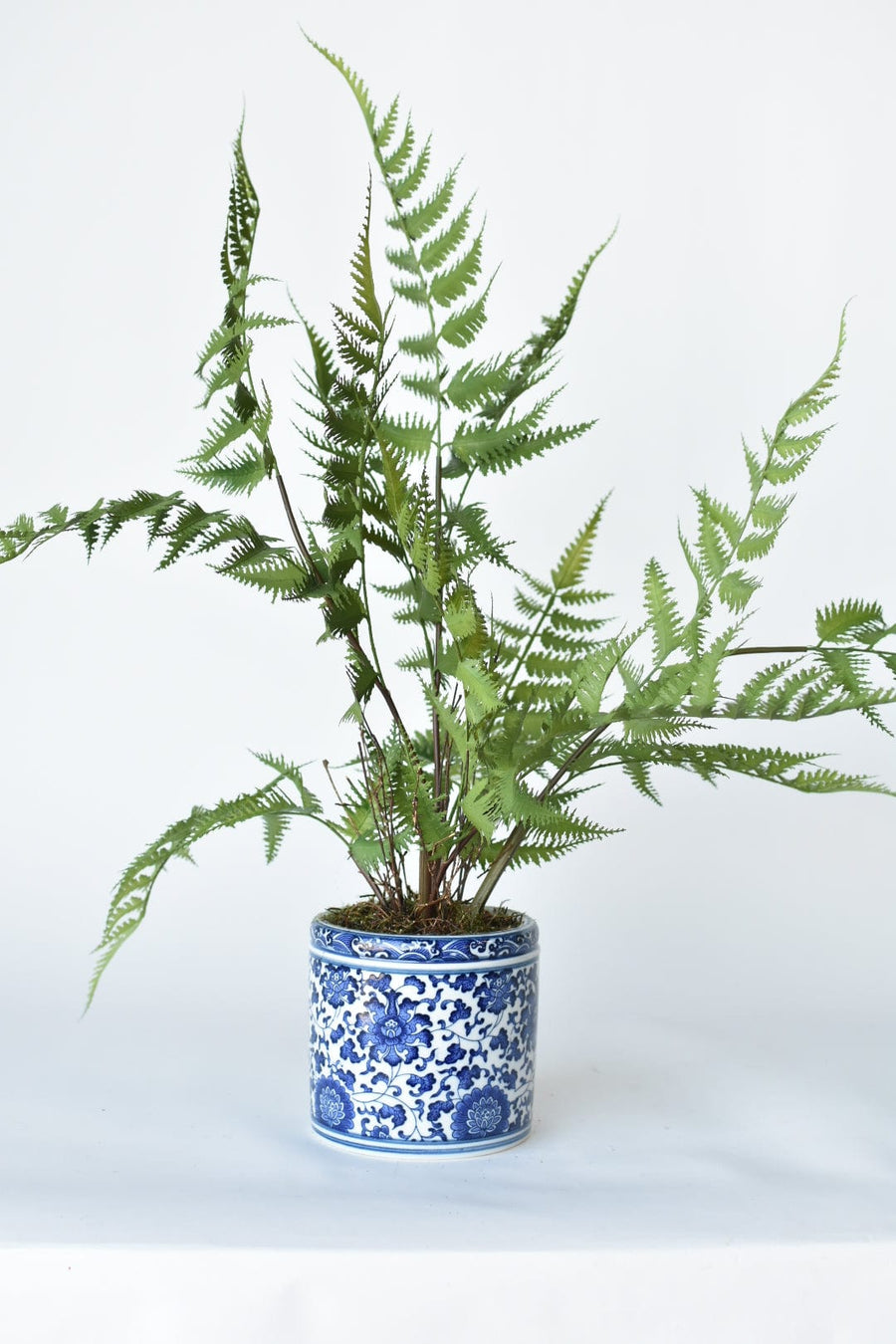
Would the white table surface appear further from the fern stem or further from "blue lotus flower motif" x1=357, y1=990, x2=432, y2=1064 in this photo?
the fern stem

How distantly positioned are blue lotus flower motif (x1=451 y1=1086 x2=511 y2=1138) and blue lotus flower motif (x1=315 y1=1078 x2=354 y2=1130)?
0.07 meters

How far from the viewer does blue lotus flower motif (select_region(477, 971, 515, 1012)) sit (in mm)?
1183

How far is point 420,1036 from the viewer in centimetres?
117

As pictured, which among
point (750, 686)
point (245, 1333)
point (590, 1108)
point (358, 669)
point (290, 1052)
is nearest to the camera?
point (245, 1333)

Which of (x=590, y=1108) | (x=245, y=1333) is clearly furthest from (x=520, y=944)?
(x=245, y=1333)

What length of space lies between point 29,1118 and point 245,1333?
356mm

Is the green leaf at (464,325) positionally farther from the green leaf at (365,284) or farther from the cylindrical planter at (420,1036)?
the cylindrical planter at (420,1036)

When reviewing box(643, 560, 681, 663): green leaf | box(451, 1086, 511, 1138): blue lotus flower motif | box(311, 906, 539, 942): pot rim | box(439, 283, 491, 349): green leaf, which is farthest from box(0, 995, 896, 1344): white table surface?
box(439, 283, 491, 349): green leaf

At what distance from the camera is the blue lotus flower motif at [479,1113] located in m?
1.19

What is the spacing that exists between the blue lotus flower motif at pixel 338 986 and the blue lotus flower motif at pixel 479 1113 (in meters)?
0.10

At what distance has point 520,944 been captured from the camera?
1.21 meters

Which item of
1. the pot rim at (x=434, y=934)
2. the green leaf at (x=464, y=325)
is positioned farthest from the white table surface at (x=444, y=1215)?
the green leaf at (x=464, y=325)

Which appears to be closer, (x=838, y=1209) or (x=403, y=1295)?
(x=403, y=1295)

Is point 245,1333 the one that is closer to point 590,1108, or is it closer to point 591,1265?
point 591,1265
